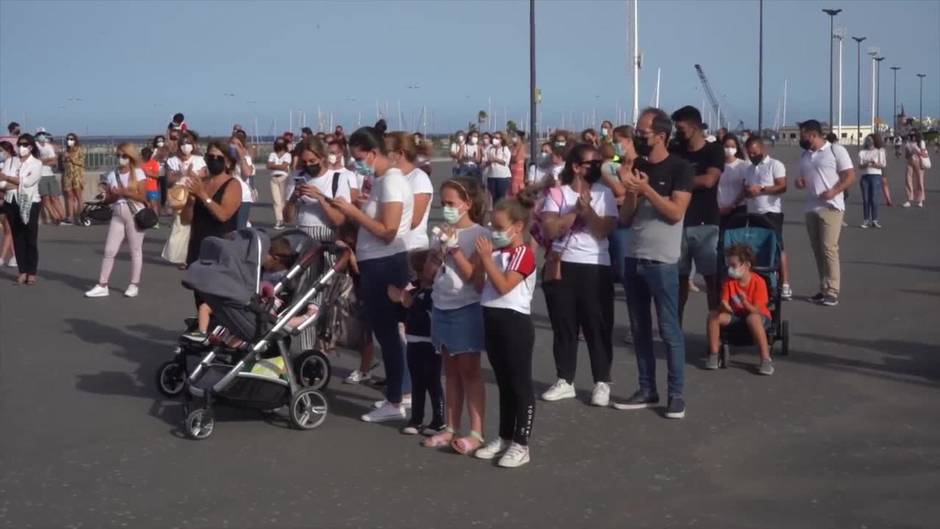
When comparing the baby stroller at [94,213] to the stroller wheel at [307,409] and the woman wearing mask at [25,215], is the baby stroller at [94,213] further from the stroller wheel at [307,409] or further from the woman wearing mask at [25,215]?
the stroller wheel at [307,409]

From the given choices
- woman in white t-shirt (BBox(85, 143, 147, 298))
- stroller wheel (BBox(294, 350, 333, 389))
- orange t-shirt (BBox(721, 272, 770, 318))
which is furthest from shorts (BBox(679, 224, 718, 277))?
woman in white t-shirt (BBox(85, 143, 147, 298))

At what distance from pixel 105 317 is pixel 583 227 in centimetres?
644

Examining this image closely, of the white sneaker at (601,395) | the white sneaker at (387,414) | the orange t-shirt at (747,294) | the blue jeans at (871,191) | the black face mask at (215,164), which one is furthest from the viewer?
the blue jeans at (871,191)

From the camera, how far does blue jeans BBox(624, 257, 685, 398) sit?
26.8ft

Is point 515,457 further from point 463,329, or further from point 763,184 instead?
point 763,184

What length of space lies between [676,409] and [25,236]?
10232mm

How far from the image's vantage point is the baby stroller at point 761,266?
9758 millimetres

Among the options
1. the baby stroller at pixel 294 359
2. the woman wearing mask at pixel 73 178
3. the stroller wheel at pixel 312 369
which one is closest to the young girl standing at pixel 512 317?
the baby stroller at pixel 294 359

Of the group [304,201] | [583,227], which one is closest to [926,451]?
[583,227]

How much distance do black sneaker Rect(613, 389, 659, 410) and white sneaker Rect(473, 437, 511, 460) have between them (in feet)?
4.55

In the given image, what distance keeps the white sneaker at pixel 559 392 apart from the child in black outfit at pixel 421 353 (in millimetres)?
1098

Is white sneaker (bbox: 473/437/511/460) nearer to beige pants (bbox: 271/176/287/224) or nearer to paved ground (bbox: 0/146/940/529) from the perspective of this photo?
paved ground (bbox: 0/146/940/529)

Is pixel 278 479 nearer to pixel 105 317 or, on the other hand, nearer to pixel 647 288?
pixel 647 288

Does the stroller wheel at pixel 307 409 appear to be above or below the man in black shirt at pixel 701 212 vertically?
below
